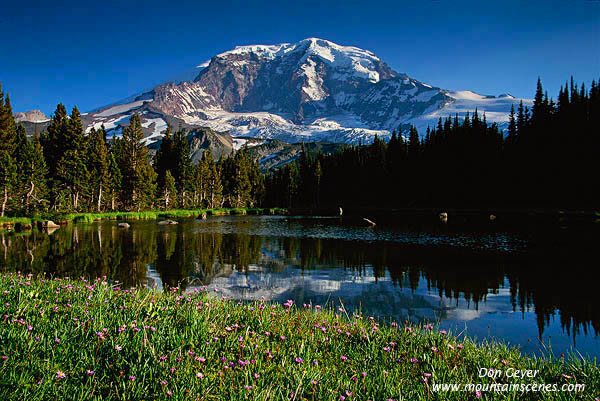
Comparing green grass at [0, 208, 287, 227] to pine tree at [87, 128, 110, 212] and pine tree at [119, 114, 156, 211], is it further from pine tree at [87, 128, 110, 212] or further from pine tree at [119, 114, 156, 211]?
pine tree at [119, 114, 156, 211]

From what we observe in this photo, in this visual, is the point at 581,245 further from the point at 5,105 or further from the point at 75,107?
the point at 75,107

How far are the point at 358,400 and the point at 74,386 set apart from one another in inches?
121

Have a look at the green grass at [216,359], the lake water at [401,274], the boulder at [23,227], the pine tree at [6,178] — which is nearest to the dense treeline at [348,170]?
the pine tree at [6,178]

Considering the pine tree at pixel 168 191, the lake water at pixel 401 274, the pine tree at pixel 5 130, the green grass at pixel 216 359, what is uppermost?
the pine tree at pixel 5 130

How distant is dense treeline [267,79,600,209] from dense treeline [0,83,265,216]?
96.1 ft

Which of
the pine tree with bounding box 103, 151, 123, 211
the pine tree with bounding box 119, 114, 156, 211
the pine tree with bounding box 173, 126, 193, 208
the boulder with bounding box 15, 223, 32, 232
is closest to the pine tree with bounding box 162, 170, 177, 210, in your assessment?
the pine tree with bounding box 119, 114, 156, 211

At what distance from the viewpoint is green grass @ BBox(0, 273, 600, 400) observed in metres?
3.77

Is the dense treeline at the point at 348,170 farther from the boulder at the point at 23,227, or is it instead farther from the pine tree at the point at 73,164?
the boulder at the point at 23,227

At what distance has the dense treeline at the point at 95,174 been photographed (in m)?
49.6

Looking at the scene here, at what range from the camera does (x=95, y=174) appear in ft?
222

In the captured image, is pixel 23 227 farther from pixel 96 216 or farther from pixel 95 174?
pixel 95 174

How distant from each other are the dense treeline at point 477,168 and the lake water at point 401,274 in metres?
48.8

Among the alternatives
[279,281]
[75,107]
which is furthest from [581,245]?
[75,107]

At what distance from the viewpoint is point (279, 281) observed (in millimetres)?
14203
